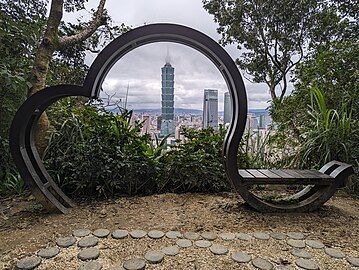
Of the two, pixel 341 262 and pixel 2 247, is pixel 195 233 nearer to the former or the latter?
pixel 341 262

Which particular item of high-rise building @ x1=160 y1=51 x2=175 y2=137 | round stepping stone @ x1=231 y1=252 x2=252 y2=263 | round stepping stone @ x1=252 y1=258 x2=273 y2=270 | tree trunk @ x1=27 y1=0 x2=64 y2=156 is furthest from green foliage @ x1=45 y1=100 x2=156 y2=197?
round stepping stone @ x1=252 y1=258 x2=273 y2=270

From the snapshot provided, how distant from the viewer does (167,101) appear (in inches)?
132

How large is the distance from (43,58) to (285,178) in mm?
2573

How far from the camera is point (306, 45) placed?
250 inches

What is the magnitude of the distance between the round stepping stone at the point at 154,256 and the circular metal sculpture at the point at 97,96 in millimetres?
897

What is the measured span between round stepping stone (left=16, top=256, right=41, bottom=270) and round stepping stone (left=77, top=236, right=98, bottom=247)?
25cm

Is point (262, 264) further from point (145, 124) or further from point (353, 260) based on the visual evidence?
point (145, 124)

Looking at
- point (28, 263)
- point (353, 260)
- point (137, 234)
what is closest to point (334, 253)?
point (353, 260)

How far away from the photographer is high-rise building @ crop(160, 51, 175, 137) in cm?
324

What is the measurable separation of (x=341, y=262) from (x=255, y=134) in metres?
2.21

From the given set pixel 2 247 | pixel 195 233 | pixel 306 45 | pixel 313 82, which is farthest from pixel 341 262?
pixel 306 45

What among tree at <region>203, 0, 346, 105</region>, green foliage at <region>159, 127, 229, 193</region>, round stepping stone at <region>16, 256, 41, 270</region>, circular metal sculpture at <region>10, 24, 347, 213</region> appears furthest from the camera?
tree at <region>203, 0, 346, 105</region>

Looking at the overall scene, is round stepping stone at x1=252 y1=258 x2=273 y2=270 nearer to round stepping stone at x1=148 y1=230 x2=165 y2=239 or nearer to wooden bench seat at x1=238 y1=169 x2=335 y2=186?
round stepping stone at x1=148 y1=230 x2=165 y2=239

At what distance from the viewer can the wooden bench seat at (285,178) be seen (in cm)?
214
